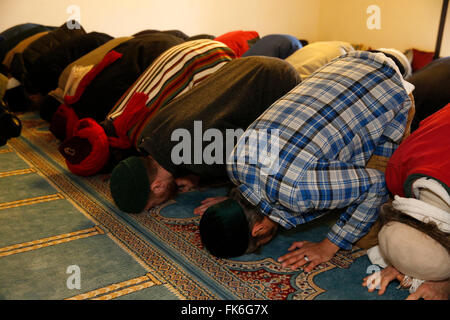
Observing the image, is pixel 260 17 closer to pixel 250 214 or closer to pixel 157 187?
pixel 157 187

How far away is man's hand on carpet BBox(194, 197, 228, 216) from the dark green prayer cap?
0.40 m

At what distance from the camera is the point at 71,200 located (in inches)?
82.4

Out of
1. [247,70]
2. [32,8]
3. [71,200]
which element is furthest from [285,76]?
[32,8]

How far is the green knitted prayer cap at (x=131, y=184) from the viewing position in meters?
1.84

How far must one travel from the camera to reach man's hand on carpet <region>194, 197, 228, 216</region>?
1.97 metres

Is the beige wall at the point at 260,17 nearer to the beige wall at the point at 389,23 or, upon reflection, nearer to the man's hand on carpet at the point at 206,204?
the beige wall at the point at 389,23

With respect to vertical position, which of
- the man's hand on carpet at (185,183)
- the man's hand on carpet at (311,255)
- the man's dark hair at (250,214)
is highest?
the man's dark hair at (250,214)

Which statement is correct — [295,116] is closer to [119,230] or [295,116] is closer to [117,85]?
[119,230]

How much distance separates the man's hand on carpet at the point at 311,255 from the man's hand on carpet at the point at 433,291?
1.02 feet

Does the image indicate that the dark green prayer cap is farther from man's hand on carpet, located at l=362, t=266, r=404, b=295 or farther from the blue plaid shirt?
man's hand on carpet, located at l=362, t=266, r=404, b=295

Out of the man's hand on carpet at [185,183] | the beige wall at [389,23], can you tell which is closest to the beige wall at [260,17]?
the beige wall at [389,23]

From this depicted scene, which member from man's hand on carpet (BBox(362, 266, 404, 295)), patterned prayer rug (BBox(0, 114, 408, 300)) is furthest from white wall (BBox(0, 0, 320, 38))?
man's hand on carpet (BBox(362, 266, 404, 295))

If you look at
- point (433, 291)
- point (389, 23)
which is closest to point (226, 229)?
point (433, 291)

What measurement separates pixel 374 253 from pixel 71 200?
131 cm
